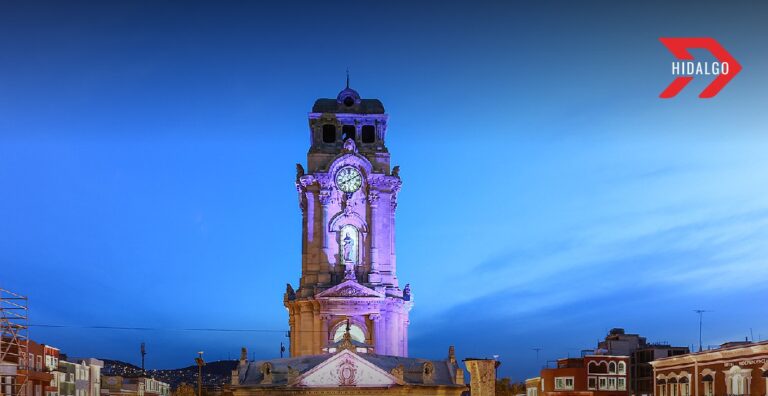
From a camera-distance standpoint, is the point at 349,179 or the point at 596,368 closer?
the point at 596,368

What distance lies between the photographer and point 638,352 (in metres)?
144

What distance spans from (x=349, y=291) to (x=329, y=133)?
64.4 ft

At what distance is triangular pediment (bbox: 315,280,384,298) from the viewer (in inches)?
4995

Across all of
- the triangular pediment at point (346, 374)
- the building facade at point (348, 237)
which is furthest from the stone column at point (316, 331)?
the triangular pediment at point (346, 374)

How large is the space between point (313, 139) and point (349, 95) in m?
6.62

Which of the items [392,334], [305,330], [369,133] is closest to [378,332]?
[392,334]

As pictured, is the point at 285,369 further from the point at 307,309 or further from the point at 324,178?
the point at 324,178

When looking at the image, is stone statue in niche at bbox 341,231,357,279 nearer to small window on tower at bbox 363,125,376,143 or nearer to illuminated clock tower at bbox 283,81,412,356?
illuminated clock tower at bbox 283,81,412,356

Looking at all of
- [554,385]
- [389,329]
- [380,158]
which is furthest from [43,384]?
[554,385]

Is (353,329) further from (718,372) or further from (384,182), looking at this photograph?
(718,372)

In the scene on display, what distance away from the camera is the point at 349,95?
137 meters

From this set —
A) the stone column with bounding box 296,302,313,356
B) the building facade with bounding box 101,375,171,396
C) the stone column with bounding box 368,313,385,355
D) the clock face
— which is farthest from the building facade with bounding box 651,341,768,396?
the building facade with bounding box 101,375,171,396

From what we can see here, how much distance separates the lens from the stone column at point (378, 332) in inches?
4958

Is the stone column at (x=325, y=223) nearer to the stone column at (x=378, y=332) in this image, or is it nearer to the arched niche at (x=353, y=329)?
the arched niche at (x=353, y=329)
